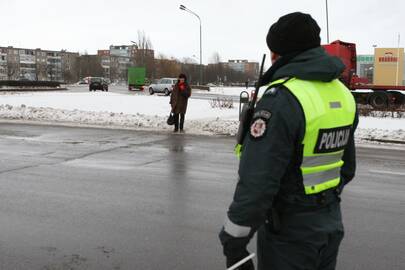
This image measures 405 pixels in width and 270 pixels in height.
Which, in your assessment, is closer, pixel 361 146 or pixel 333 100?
pixel 333 100

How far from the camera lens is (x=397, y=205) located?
255 inches

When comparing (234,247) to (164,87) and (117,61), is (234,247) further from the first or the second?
(117,61)

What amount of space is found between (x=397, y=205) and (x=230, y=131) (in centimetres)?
924

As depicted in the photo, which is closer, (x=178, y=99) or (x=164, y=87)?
(x=178, y=99)

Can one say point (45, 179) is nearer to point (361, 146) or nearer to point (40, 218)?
point (40, 218)

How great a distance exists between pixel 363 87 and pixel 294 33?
25305 millimetres

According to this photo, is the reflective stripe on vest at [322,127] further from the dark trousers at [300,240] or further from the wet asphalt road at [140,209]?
the wet asphalt road at [140,209]

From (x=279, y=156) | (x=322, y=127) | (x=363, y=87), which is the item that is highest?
(x=322, y=127)

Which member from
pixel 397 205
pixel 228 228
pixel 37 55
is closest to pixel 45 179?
pixel 397 205

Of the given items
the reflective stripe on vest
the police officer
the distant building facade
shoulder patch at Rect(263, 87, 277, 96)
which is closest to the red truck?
the reflective stripe on vest

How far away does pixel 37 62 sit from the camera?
151250 mm

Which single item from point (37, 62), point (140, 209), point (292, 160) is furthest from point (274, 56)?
point (37, 62)

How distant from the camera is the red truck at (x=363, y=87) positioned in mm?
24812

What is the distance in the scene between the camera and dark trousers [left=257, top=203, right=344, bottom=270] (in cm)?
219
